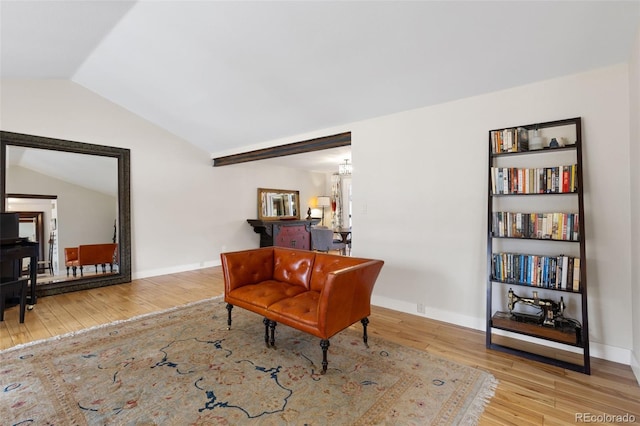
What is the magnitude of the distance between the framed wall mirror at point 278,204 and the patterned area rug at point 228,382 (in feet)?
14.4

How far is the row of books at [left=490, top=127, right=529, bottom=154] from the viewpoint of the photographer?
2541 mm

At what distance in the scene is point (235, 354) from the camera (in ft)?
7.97

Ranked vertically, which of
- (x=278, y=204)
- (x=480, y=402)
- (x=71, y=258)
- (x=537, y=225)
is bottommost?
(x=480, y=402)

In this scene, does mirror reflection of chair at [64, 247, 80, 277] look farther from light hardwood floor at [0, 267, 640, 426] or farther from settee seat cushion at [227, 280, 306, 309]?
settee seat cushion at [227, 280, 306, 309]

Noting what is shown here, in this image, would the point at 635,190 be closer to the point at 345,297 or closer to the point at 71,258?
the point at 345,297

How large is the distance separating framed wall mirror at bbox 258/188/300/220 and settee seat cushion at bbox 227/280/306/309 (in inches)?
163

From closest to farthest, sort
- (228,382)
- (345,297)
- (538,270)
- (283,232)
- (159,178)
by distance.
→ (228,382)
(345,297)
(538,270)
(159,178)
(283,232)

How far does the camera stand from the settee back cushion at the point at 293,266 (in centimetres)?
295

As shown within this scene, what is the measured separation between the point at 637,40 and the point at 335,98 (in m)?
2.37

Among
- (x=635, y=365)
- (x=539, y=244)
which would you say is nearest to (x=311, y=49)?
(x=539, y=244)

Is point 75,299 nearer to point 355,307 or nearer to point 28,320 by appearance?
point 28,320

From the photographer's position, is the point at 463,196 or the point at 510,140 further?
the point at 463,196

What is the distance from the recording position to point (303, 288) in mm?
2906

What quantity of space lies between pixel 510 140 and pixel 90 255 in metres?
5.60
